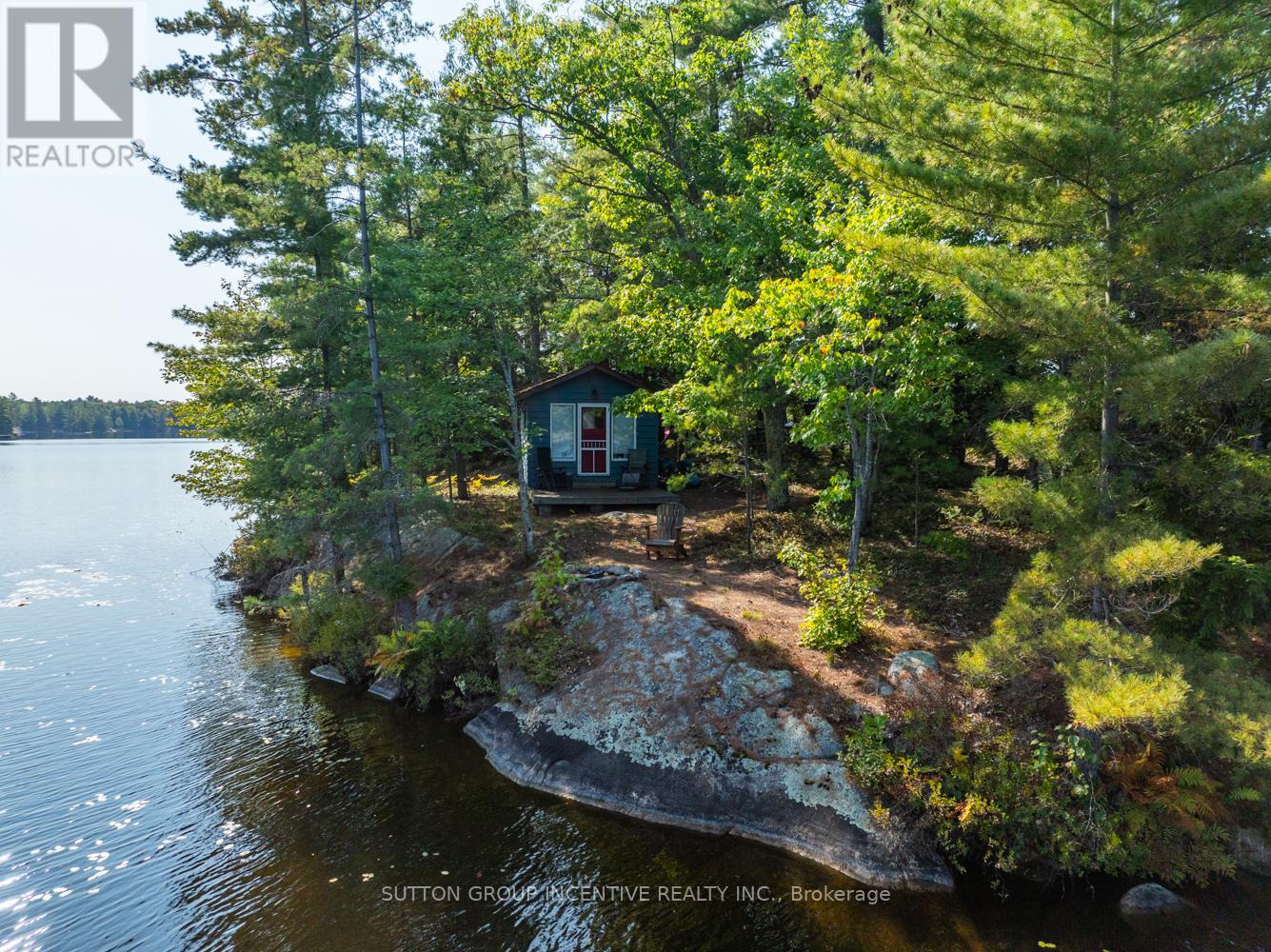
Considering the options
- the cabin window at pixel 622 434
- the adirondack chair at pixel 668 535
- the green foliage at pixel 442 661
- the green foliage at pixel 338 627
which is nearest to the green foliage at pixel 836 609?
the adirondack chair at pixel 668 535

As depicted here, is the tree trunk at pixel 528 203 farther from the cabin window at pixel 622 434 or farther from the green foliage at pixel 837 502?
the green foliage at pixel 837 502

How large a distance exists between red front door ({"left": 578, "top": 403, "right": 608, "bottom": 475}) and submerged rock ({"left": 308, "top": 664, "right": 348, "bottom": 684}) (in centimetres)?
857

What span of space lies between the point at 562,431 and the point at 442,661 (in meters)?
8.62

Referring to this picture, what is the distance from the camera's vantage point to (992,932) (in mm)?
6391

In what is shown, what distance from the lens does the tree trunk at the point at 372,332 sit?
42.5 feet

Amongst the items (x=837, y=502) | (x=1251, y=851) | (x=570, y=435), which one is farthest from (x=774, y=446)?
(x=1251, y=851)

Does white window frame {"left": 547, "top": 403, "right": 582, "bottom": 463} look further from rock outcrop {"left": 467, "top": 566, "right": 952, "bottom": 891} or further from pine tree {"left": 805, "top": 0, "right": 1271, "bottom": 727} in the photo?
pine tree {"left": 805, "top": 0, "right": 1271, "bottom": 727}

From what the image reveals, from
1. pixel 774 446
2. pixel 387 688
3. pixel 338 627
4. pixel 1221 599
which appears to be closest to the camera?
pixel 1221 599

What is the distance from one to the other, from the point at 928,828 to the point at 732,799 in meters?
2.37

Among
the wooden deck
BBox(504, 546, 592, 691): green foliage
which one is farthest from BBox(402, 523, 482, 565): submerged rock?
BBox(504, 546, 592, 691): green foliage

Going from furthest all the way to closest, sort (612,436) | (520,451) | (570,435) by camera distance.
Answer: (612,436)
(570,435)
(520,451)

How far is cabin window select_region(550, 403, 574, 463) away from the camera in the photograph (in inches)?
730

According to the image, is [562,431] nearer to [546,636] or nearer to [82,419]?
[546,636]

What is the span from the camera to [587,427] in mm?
18766
